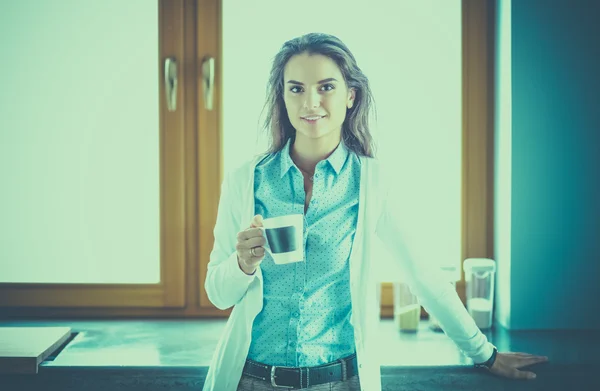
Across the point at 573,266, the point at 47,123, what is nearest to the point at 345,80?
the point at 573,266

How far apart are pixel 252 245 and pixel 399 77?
3.34 ft

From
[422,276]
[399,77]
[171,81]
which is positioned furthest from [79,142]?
[422,276]

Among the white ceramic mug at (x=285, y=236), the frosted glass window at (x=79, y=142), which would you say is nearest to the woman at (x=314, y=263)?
the white ceramic mug at (x=285, y=236)

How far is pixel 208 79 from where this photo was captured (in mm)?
1987

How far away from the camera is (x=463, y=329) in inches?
59.9

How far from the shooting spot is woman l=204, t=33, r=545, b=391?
1.38m

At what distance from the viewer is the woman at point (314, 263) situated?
4.53 feet

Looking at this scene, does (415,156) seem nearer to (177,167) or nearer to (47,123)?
(177,167)

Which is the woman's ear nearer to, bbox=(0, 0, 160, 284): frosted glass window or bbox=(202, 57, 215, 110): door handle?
bbox=(202, 57, 215, 110): door handle

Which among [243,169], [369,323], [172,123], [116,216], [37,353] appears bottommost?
[37,353]

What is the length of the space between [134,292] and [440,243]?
1.04m

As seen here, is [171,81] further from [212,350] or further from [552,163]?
[552,163]

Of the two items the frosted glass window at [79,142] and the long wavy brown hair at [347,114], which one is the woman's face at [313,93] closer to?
the long wavy brown hair at [347,114]

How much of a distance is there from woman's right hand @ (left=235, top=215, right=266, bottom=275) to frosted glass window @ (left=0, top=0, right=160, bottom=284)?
0.87 m
